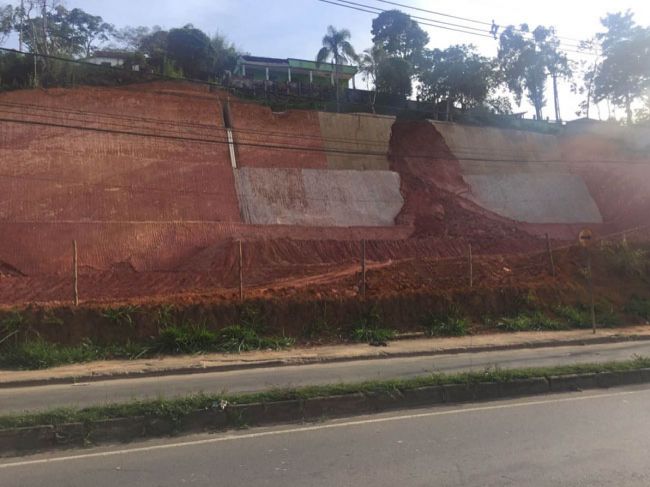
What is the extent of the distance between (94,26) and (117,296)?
4037 centimetres

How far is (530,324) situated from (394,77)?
115ft

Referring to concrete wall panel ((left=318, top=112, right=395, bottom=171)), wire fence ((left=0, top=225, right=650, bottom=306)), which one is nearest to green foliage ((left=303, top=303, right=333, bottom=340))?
wire fence ((left=0, top=225, right=650, bottom=306))

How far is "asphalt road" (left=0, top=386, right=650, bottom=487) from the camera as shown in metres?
4.70

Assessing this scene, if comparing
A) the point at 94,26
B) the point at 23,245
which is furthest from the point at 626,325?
the point at 94,26

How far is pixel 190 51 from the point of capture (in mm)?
41562

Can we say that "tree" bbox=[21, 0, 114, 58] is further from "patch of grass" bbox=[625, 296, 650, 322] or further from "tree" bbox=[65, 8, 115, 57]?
"patch of grass" bbox=[625, 296, 650, 322]

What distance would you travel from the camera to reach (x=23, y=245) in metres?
23.3

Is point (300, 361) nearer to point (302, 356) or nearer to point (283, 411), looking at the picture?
point (302, 356)

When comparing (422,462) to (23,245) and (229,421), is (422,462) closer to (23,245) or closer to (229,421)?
(229,421)

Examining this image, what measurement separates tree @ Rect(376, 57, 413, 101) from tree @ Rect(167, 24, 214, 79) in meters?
14.6

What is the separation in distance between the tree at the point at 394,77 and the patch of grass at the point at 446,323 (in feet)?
113

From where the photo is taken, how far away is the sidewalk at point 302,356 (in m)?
10.6

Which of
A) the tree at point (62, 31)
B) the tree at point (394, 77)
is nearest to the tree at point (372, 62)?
the tree at point (394, 77)

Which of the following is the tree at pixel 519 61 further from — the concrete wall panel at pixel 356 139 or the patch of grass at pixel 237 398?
the patch of grass at pixel 237 398
